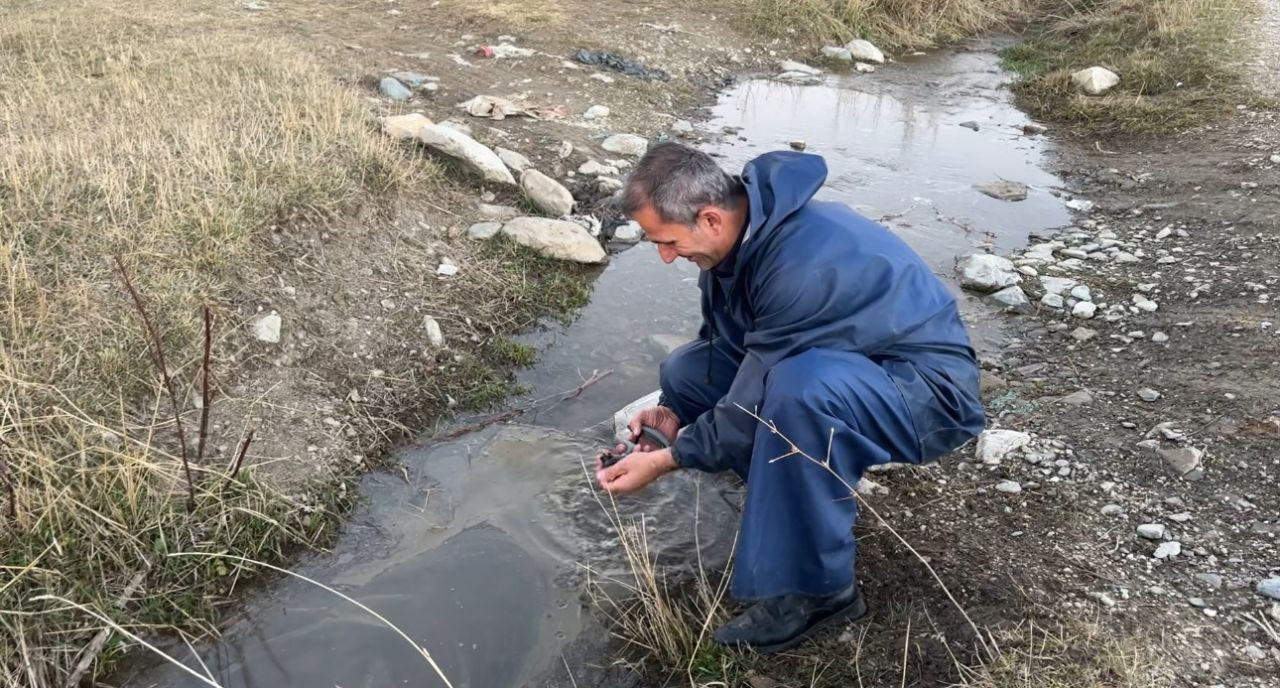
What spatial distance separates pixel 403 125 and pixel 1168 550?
4811 mm

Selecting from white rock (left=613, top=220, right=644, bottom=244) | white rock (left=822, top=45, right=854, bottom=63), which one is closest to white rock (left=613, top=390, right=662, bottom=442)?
white rock (left=613, top=220, right=644, bottom=244)

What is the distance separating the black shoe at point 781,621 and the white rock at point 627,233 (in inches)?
131

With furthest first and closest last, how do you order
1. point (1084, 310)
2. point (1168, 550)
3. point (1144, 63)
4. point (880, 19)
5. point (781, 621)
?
point (880, 19) → point (1144, 63) → point (1084, 310) → point (1168, 550) → point (781, 621)

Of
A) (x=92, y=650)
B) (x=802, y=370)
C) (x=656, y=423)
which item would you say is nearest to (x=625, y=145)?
(x=656, y=423)

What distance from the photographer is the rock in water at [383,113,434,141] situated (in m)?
5.81

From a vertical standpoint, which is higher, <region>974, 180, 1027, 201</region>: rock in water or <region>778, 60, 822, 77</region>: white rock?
<region>778, 60, 822, 77</region>: white rock

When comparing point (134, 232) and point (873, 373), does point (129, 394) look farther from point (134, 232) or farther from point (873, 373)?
point (873, 373)

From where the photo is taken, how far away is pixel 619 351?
15.8 feet

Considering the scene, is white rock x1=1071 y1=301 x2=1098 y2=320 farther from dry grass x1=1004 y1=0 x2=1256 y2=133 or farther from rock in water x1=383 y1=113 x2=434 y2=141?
rock in water x1=383 y1=113 x2=434 y2=141

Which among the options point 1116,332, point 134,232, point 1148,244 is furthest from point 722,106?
point 134,232

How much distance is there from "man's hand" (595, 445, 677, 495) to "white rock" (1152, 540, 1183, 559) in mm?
1584

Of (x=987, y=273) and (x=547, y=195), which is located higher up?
(x=547, y=195)

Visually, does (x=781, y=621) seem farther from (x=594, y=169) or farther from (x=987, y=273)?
(x=594, y=169)

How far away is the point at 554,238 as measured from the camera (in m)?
5.33
